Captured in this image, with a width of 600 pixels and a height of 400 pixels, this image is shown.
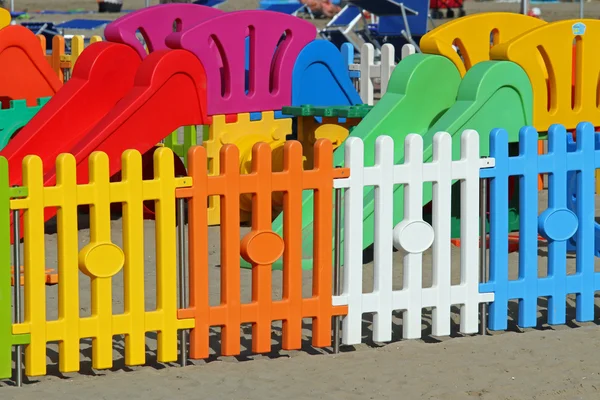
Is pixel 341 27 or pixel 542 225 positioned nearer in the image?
pixel 542 225

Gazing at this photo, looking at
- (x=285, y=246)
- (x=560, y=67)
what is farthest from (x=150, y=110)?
(x=285, y=246)

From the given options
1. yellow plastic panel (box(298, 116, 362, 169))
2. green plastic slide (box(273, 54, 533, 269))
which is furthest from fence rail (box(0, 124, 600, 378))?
yellow plastic panel (box(298, 116, 362, 169))

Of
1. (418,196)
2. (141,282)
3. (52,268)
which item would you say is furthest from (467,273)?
(52,268)

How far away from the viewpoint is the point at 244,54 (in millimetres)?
9188

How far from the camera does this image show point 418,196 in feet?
18.4

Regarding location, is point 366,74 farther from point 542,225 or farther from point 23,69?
point 542,225

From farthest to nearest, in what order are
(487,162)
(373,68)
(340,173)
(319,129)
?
(373,68) < (319,129) < (487,162) < (340,173)

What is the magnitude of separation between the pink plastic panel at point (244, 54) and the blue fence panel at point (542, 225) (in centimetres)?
348

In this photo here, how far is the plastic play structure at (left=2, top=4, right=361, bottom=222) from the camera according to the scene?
8.36m

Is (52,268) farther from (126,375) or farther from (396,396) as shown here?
(396,396)

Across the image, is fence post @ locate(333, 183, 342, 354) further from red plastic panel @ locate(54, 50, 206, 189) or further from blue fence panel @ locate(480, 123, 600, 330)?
red plastic panel @ locate(54, 50, 206, 189)

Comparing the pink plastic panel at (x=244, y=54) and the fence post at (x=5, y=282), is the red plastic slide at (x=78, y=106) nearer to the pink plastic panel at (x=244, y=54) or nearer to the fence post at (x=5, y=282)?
the pink plastic panel at (x=244, y=54)

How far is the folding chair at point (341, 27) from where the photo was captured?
20.3 meters

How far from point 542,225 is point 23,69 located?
545 cm
